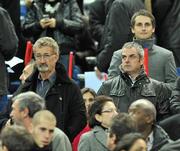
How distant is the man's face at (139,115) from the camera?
40.5 feet

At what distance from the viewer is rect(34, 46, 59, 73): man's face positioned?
44.4ft

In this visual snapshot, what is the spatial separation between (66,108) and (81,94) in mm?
320

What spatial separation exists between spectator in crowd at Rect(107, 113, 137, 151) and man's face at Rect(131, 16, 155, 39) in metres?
3.13

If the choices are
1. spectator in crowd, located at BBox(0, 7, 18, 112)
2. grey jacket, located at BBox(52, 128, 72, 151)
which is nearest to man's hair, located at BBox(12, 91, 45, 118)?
grey jacket, located at BBox(52, 128, 72, 151)

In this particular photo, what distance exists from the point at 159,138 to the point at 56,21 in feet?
15.4

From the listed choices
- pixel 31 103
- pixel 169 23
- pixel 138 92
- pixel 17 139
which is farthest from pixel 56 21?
pixel 17 139

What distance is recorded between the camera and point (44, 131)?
38.5 ft

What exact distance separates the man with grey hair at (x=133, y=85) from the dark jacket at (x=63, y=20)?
3012 millimetres

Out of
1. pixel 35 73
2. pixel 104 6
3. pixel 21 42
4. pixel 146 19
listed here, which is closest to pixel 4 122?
pixel 35 73

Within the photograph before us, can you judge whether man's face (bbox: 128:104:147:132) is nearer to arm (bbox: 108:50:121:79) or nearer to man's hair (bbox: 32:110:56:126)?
man's hair (bbox: 32:110:56:126)

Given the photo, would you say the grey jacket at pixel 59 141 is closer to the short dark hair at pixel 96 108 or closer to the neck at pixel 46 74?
the short dark hair at pixel 96 108

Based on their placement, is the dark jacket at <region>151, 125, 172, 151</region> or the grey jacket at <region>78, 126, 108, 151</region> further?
the grey jacket at <region>78, 126, 108, 151</region>

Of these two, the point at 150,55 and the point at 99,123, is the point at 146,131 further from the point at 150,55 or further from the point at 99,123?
the point at 150,55

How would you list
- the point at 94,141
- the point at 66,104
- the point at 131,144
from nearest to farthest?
the point at 131,144 < the point at 94,141 < the point at 66,104
